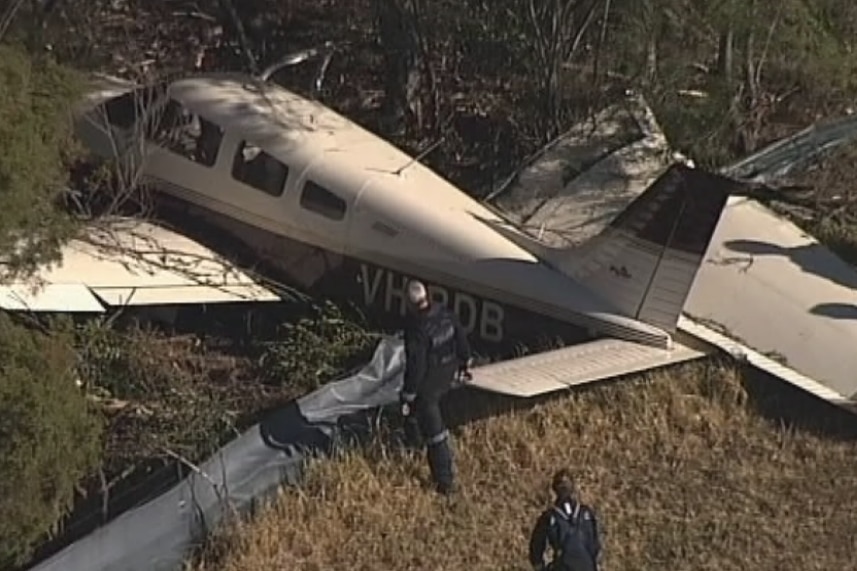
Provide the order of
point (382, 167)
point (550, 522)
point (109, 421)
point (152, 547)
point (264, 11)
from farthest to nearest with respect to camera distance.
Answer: point (264, 11), point (382, 167), point (109, 421), point (152, 547), point (550, 522)

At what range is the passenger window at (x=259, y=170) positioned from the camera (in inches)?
552

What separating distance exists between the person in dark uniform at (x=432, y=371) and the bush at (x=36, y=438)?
2.08 metres

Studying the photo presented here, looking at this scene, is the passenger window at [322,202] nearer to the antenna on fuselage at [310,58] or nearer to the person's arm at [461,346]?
the person's arm at [461,346]

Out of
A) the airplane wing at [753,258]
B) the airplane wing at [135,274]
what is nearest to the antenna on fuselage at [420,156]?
the airplane wing at [753,258]

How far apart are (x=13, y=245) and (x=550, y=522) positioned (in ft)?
12.7

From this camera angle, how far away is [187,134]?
1465 centimetres

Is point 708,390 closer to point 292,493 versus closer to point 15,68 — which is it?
point 292,493

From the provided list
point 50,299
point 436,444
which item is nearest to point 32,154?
point 50,299

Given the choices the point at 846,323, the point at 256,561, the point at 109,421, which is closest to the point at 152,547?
the point at 256,561

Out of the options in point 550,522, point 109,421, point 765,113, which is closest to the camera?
point 550,522

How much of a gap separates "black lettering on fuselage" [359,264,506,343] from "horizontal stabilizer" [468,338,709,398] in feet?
2.61

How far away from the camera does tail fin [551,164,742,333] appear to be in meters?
12.0

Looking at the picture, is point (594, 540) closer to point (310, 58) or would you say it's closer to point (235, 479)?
point (235, 479)

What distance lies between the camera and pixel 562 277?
1277cm
